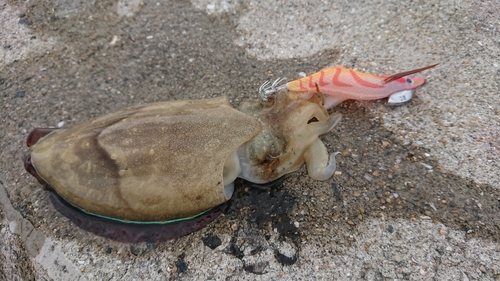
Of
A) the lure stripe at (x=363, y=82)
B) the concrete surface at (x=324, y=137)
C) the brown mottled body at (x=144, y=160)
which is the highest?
the brown mottled body at (x=144, y=160)

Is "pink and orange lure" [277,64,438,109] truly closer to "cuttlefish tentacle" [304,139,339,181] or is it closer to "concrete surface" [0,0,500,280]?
"concrete surface" [0,0,500,280]

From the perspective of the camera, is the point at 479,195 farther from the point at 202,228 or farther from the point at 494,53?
the point at 202,228

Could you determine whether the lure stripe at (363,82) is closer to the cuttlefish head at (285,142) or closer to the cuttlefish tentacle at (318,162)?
the cuttlefish head at (285,142)

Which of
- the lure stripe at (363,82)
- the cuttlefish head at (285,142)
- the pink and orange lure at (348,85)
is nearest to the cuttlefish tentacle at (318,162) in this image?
the cuttlefish head at (285,142)

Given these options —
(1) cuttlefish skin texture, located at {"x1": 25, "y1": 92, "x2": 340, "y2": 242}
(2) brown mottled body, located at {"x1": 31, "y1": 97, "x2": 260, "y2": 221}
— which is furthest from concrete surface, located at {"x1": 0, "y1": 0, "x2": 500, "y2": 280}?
(2) brown mottled body, located at {"x1": 31, "y1": 97, "x2": 260, "y2": 221}

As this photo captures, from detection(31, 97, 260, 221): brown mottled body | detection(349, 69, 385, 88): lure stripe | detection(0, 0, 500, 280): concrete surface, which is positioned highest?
detection(31, 97, 260, 221): brown mottled body

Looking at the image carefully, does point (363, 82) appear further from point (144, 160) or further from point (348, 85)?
point (144, 160)
